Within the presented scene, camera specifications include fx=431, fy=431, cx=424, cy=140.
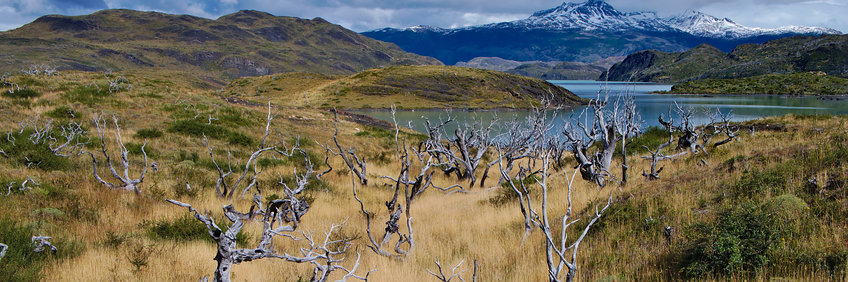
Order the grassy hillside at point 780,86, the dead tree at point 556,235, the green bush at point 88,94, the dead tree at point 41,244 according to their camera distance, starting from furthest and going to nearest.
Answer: the grassy hillside at point 780,86, the green bush at point 88,94, the dead tree at point 41,244, the dead tree at point 556,235

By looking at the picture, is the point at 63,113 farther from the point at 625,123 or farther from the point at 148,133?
the point at 625,123

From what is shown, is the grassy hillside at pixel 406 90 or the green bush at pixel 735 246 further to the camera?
the grassy hillside at pixel 406 90

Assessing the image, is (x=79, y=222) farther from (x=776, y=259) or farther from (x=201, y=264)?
(x=776, y=259)

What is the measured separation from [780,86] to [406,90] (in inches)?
3860

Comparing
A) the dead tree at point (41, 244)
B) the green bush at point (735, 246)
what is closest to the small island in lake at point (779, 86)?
the green bush at point (735, 246)

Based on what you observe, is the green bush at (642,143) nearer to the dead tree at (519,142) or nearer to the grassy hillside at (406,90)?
the dead tree at (519,142)

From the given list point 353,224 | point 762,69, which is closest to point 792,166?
point 353,224

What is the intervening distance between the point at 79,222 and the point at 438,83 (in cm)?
8803

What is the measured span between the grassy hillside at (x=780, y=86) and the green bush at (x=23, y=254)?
5008 inches

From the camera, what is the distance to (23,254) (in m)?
4.71

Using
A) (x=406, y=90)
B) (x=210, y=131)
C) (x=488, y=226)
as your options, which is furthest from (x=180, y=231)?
(x=406, y=90)

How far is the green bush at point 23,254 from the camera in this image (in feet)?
13.5

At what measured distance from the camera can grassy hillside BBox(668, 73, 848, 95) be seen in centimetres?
10025

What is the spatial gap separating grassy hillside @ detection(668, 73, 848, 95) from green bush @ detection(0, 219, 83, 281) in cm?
12719
